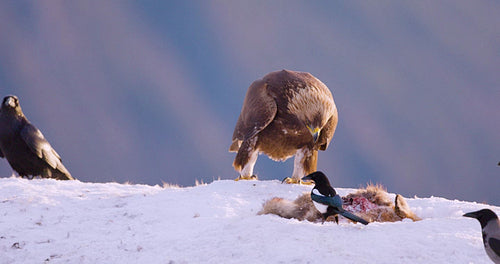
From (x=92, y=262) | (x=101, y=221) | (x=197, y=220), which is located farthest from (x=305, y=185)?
(x=92, y=262)

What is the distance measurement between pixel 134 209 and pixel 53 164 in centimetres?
335

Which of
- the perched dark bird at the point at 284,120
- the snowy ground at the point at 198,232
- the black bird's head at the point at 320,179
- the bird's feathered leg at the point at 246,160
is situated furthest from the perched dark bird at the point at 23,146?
the black bird's head at the point at 320,179

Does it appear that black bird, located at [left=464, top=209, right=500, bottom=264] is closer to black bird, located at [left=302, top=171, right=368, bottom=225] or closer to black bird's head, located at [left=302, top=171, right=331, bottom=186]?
black bird, located at [left=302, top=171, right=368, bottom=225]

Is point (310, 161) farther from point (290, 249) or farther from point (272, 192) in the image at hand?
point (290, 249)

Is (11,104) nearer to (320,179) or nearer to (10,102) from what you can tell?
(10,102)

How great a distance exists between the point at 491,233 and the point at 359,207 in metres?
2.56

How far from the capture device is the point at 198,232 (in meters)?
5.39

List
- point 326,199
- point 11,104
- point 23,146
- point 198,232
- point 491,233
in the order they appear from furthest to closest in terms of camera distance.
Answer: point 11,104, point 23,146, point 198,232, point 326,199, point 491,233

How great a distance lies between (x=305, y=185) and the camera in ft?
27.8

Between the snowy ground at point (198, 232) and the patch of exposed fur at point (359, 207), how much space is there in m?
0.37

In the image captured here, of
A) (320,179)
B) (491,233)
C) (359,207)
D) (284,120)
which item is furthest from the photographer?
(284,120)

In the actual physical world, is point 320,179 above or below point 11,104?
below

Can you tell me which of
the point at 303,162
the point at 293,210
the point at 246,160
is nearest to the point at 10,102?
the point at 246,160

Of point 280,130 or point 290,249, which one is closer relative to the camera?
point 290,249
